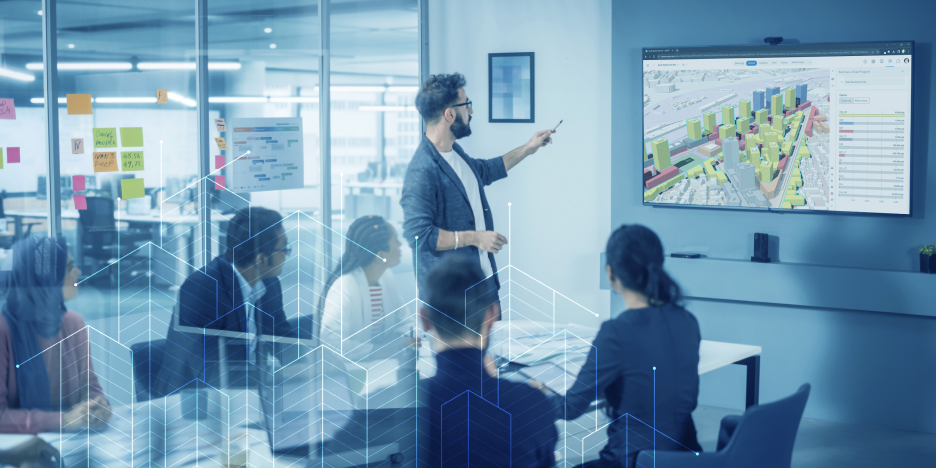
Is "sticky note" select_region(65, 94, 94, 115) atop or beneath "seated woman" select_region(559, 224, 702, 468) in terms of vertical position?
atop

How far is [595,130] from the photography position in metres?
3.93

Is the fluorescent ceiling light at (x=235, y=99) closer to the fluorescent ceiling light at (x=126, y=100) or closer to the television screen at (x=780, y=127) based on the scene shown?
the fluorescent ceiling light at (x=126, y=100)

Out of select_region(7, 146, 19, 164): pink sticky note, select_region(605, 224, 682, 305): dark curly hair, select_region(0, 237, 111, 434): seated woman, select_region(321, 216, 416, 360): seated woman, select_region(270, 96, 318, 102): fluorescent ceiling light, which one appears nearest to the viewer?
select_region(605, 224, 682, 305): dark curly hair

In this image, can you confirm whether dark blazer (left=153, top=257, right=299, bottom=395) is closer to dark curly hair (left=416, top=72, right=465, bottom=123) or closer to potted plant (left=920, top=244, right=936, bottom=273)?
dark curly hair (left=416, top=72, right=465, bottom=123)

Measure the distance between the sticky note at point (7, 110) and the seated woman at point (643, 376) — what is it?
2057 millimetres

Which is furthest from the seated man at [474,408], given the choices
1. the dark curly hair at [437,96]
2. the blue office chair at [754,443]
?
the dark curly hair at [437,96]

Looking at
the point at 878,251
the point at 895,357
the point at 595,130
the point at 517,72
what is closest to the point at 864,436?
the point at 895,357

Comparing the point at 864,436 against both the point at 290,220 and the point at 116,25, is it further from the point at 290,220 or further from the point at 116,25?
the point at 116,25

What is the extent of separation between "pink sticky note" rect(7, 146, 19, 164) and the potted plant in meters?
3.51

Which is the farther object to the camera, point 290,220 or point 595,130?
point 595,130

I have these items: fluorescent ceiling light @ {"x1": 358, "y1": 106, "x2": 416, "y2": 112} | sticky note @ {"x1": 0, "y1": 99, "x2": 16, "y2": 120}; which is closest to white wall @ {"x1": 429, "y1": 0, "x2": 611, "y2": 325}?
fluorescent ceiling light @ {"x1": 358, "y1": 106, "x2": 416, "y2": 112}

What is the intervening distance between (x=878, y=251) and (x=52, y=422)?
3.22m

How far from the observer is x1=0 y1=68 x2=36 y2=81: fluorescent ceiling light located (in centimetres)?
252

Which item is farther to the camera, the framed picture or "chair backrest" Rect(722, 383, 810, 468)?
the framed picture
